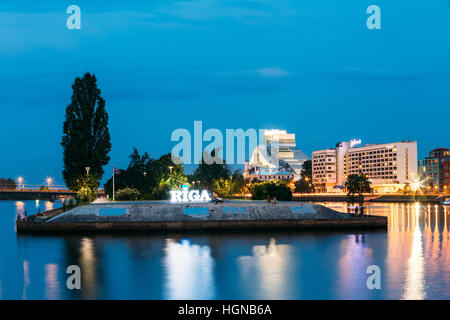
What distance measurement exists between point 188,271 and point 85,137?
49.0 m

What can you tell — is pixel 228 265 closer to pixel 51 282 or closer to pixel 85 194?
pixel 51 282

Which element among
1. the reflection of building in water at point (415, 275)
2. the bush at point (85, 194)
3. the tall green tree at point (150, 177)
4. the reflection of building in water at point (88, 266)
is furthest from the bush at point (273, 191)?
the reflection of building in water at point (88, 266)

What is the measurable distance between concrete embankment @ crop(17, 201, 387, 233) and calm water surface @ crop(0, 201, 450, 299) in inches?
142

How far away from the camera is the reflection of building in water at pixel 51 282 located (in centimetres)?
3020

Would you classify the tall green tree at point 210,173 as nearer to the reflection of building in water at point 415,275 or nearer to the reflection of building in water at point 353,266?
the reflection of building in water at point 353,266

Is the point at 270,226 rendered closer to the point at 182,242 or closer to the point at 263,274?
the point at 182,242

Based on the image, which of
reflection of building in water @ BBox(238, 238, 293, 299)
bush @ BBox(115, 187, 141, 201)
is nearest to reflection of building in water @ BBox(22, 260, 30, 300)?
reflection of building in water @ BBox(238, 238, 293, 299)

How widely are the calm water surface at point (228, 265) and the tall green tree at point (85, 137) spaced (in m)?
20.6

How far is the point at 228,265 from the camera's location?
1598 inches

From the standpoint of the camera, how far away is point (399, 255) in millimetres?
46250

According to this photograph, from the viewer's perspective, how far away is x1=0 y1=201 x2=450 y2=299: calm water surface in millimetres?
30906

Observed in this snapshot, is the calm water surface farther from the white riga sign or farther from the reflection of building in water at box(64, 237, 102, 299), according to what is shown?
the white riga sign
